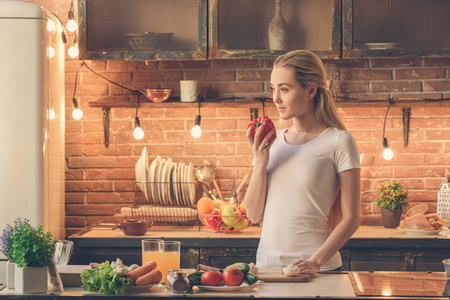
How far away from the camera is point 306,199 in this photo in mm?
2061

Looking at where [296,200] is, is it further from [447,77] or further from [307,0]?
[447,77]

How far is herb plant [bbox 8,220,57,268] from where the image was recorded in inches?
67.1

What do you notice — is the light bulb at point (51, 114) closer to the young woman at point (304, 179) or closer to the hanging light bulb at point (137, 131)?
the hanging light bulb at point (137, 131)

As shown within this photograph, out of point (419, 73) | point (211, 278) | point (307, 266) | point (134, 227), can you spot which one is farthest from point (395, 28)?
point (211, 278)

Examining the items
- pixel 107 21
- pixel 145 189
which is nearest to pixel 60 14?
pixel 107 21

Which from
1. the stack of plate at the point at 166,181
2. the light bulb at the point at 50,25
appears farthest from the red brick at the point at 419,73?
the light bulb at the point at 50,25

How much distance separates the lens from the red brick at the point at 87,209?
11.9 ft

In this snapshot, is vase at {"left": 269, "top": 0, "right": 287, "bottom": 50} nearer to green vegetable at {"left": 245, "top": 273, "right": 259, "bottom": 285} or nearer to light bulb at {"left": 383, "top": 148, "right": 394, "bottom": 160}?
light bulb at {"left": 383, "top": 148, "right": 394, "bottom": 160}

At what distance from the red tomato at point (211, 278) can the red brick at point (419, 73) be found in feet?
7.25

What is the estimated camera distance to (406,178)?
3.58m

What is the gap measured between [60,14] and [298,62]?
1998 millimetres

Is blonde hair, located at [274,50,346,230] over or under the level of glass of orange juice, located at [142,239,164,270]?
over

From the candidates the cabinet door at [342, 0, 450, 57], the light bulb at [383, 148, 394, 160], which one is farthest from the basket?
the cabinet door at [342, 0, 450, 57]

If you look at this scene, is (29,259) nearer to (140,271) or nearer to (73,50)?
(140,271)
